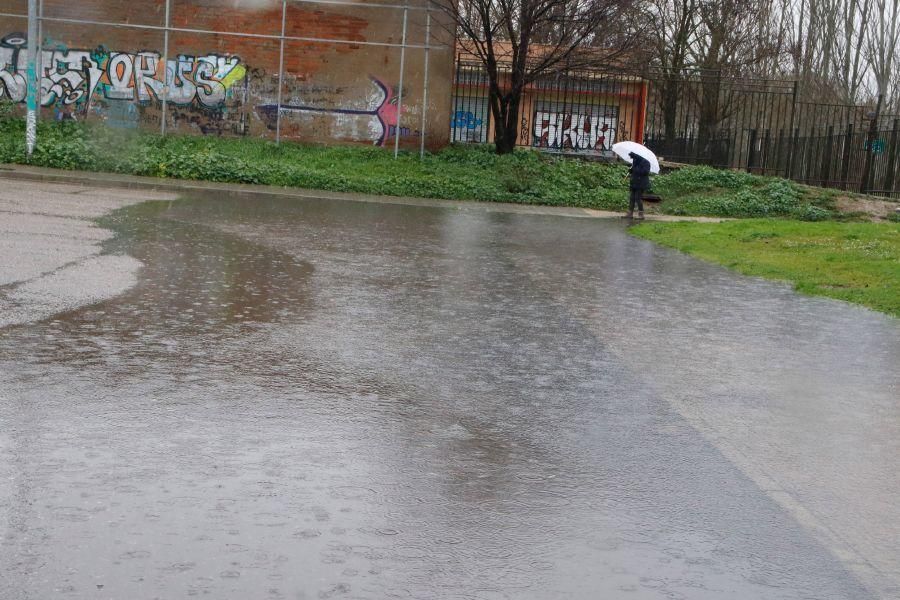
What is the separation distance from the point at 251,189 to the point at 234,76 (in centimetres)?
633

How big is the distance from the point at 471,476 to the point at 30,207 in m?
12.1

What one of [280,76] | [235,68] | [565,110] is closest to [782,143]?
[565,110]

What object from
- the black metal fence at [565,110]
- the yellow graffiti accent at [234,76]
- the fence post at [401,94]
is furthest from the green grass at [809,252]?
the yellow graffiti accent at [234,76]

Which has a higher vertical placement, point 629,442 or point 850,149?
point 850,149

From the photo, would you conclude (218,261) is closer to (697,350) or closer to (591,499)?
(697,350)

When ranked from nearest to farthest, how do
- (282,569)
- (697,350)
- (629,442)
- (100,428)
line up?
(282,569) → (100,428) → (629,442) → (697,350)

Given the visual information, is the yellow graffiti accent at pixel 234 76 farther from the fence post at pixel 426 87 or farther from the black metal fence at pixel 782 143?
the black metal fence at pixel 782 143

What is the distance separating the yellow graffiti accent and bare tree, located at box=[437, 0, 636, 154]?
5.17 meters

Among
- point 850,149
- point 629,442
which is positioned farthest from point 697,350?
point 850,149

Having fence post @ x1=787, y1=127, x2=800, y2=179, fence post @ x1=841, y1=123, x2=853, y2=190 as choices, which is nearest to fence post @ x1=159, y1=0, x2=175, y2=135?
fence post @ x1=787, y1=127, x2=800, y2=179

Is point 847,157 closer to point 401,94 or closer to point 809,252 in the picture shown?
point 401,94

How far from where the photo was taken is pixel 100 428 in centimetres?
542

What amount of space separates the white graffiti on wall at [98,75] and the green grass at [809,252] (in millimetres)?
13287

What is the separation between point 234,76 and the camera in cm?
2672
